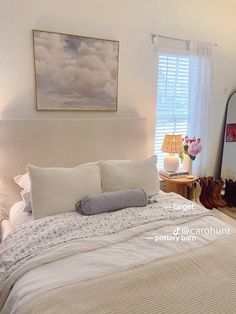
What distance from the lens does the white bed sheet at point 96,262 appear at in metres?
1.18

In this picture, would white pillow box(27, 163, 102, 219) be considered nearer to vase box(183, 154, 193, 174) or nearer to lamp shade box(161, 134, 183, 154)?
lamp shade box(161, 134, 183, 154)

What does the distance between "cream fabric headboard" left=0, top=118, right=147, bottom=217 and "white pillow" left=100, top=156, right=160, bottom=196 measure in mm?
419

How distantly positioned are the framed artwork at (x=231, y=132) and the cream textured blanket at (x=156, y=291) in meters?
2.48

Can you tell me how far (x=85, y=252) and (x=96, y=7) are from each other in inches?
87.2

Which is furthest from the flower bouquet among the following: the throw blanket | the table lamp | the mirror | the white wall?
the throw blanket

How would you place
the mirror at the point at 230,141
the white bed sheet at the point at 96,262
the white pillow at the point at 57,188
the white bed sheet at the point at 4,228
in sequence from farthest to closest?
the mirror at the point at 230,141
the white bed sheet at the point at 4,228
the white pillow at the point at 57,188
the white bed sheet at the point at 96,262

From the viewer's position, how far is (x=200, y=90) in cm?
316

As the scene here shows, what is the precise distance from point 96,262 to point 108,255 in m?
0.09

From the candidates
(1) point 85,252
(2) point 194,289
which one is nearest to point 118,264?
(1) point 85,252

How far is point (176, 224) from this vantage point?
5.85 feet

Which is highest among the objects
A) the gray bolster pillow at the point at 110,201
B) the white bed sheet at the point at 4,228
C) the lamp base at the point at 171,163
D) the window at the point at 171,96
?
the window at the point at 171,96

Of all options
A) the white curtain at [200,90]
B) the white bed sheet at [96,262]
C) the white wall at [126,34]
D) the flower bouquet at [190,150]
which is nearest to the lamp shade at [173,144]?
the flower bouquet at [190,150]

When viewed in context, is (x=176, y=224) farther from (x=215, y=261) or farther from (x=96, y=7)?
(x=96, y=7)

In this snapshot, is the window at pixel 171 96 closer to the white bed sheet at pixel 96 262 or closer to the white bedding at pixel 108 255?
the white bedding at pixel 108 255
